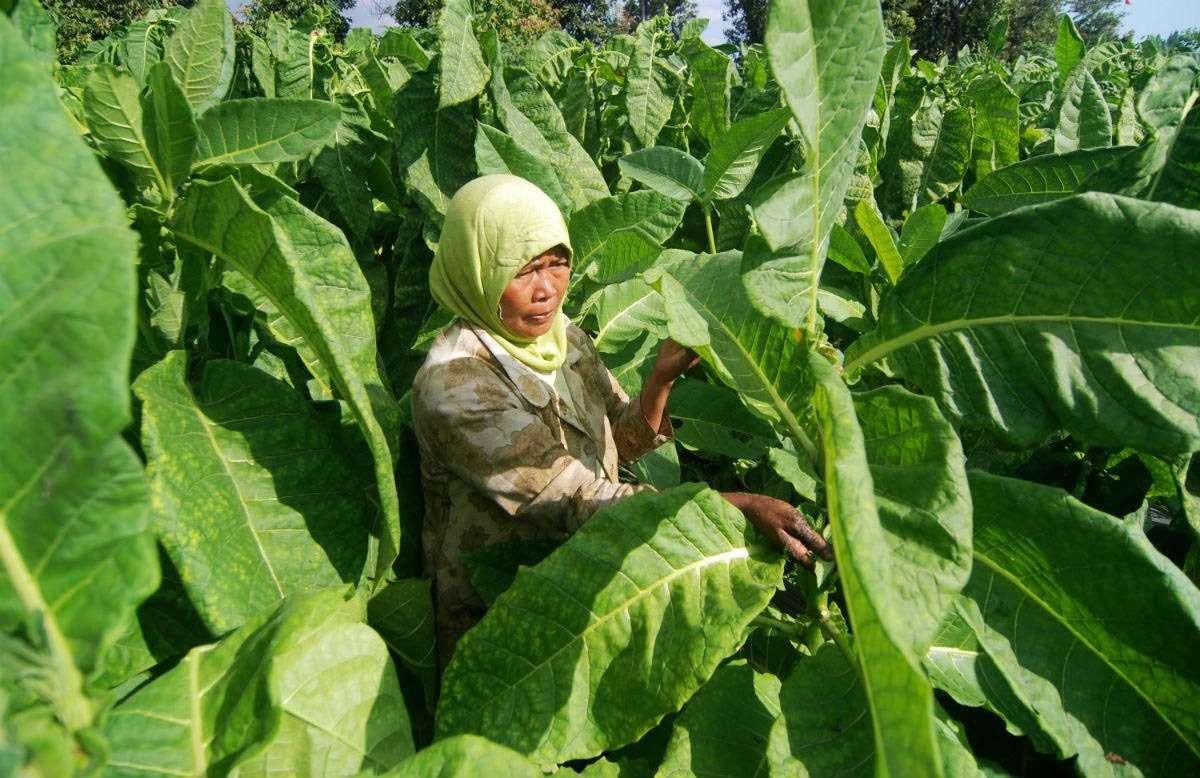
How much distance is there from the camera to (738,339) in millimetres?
1282

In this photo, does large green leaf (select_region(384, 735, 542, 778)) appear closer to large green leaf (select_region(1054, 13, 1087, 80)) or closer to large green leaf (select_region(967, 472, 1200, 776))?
large green leaf (select_region(967, 472, 1200, 776))

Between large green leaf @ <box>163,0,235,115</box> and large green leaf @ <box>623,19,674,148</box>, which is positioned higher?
large green leaf @ <box>163,0,235,115</box>

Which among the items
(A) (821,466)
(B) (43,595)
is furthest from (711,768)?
(B) (43,595)

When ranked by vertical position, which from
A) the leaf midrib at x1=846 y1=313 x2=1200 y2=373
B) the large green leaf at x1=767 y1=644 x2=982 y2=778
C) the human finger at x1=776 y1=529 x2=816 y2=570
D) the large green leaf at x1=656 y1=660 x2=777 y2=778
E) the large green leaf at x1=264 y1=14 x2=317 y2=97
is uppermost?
the large green leaf at x1=264 y1=14 x2=317 y2=97

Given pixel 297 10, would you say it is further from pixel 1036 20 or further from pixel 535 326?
pixel 1036 20

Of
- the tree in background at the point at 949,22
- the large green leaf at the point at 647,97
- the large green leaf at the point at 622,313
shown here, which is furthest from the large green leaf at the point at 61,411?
the tree in background at the point at 949,22

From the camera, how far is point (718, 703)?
1424 millimetres

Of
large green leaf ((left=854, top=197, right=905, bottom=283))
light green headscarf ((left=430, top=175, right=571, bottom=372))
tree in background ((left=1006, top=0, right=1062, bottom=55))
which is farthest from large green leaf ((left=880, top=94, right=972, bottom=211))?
tree in background ((left=1006, top=0, right=1062, bottom=55))

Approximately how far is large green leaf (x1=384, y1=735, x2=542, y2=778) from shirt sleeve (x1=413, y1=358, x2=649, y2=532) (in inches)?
27.2

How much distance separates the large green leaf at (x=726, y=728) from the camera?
1355mm

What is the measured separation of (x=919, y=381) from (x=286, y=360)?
1.34m

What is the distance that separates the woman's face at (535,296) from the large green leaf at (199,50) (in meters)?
0.70

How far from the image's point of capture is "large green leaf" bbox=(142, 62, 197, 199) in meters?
1.34

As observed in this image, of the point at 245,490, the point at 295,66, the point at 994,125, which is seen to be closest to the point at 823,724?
the point at 245,490
